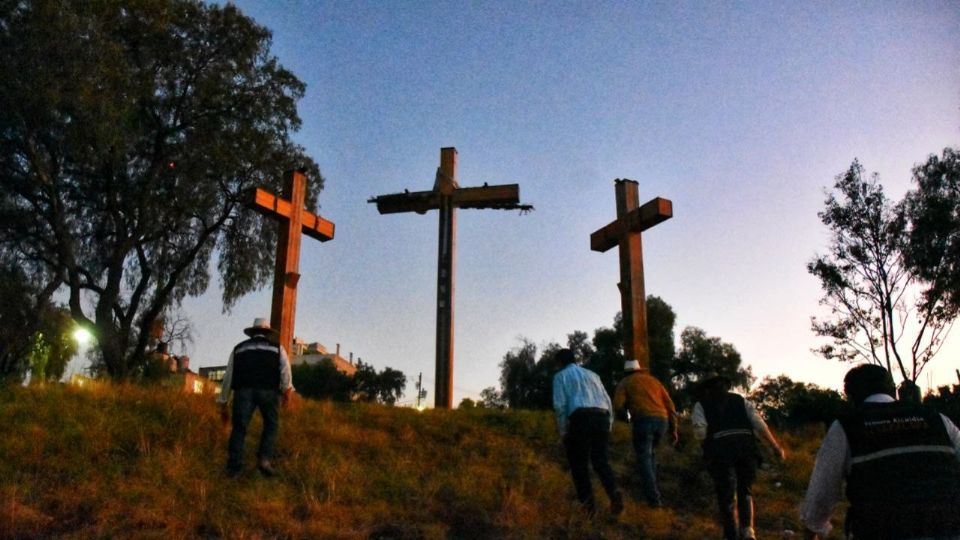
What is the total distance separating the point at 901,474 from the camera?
379cm

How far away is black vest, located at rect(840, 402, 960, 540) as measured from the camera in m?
3.69

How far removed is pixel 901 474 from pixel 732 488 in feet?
13.0

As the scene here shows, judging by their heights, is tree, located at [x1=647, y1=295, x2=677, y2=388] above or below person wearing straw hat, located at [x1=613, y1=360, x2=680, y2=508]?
above

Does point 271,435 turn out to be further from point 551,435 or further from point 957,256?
point 957,256

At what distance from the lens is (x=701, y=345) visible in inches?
1500

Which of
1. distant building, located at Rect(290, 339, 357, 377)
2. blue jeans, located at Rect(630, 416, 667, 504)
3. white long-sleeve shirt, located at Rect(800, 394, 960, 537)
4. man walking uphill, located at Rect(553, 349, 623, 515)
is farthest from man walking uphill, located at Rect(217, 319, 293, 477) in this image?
distant building, located at Rect(290, 339, 357, 377)

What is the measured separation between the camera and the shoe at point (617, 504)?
818 cm

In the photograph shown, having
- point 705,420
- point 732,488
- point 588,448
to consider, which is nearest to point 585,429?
point 588,448

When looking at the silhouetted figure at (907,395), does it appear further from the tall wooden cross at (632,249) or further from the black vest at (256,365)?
the black vest at (256,365)

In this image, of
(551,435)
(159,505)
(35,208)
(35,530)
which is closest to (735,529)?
(551,435)

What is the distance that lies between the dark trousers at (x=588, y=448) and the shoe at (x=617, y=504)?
21 mm

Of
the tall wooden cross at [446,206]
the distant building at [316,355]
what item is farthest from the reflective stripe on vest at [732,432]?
the distant building at [316,355]

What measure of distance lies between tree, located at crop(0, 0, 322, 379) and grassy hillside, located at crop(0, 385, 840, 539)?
37.1 feet

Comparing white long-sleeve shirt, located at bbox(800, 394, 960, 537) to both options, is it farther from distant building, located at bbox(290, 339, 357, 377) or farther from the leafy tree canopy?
distant building, located at bbox(290, 339, 357, 377)
